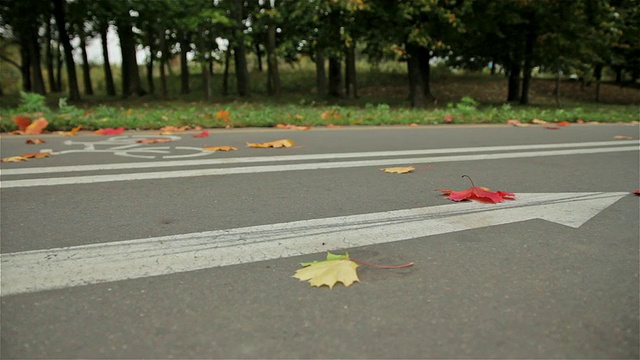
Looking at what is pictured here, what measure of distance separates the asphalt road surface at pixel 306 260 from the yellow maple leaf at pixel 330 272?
0.15 feet

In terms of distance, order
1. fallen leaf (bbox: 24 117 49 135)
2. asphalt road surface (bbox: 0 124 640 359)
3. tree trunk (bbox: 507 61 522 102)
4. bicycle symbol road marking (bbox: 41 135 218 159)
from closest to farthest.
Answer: asphalt road surface (bbox: 0 124 640 359) < bicycle symbol road marking (bbox: 41 135 218 159) < fallen leaf (bbox: 24 117 49 135) < tree trunk (bbox: 507 61 522 102)

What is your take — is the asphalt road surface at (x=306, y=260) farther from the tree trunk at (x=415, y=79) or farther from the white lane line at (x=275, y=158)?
the tree trunk at (x=415, y=79)

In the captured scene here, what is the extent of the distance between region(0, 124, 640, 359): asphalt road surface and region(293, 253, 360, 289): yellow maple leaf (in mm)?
46

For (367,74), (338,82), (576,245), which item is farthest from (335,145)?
(367,74)

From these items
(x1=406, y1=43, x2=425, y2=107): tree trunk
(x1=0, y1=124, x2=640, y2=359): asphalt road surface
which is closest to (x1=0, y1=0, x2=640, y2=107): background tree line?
(x1=406, y1=43, x2=425, y2=107): tree trunk

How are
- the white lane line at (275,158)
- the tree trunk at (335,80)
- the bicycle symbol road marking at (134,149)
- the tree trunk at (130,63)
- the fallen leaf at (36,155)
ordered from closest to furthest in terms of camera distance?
the white lane line at (275,158)
the fallen leaf at (36,155)
the bicycle symbol road marking at (134,149)
the tree trunk at (130,63)
the tree trunk at (335,80)

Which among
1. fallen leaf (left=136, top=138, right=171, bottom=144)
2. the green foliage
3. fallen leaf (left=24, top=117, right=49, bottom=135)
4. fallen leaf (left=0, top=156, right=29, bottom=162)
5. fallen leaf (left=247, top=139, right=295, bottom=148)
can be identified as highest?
the green foliage

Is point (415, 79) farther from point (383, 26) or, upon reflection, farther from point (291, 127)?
point (291, 127)

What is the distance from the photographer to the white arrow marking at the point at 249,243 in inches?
79.4

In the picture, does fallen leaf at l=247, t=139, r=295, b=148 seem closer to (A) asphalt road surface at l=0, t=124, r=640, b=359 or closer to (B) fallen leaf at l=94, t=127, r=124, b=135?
(A) asphalt road surface at l=0, t=124, r=640, b=359

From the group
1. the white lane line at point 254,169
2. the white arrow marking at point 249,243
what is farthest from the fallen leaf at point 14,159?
the white arrow marking at point 249,243

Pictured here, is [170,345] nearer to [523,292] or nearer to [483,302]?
[483,302]

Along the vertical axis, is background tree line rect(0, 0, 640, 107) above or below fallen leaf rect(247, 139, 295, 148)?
above

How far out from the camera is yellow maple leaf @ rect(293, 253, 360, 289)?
6.37ft
